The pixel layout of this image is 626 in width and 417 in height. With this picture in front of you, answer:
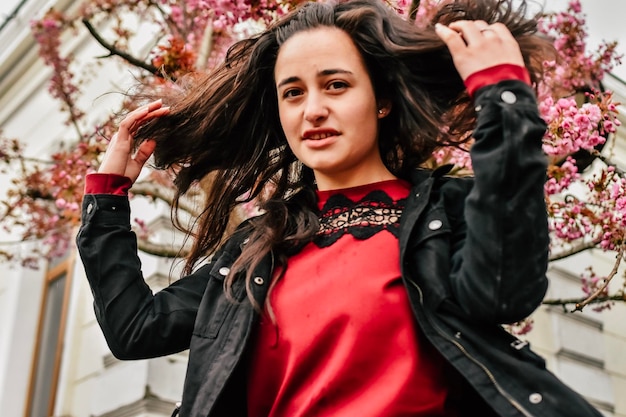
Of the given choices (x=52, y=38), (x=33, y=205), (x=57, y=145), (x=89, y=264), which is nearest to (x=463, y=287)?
(x=89, y=264)

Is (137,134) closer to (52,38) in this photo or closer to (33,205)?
(33,205)

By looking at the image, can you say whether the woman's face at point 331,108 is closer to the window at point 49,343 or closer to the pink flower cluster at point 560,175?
the pink flower cluster at point 560,175

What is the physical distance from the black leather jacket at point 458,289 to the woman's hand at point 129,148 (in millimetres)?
138

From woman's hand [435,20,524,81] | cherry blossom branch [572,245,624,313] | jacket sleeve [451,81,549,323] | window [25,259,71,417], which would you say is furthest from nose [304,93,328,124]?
window [25,259,71,417]

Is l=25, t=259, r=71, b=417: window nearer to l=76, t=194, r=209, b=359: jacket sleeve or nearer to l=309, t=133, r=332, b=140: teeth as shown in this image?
l=76, t=194, r=209, b=359: jacket sleeve

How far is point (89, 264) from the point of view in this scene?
7.82ft

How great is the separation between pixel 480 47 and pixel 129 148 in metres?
0.97

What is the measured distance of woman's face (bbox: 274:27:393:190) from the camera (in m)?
2.33

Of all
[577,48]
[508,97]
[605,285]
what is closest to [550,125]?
[605,285]

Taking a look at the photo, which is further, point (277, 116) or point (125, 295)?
point (277, 116)

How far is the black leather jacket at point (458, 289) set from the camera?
75.7 inches

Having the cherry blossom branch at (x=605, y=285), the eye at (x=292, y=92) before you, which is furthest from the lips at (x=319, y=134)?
the cherry blossom branch at (x=605, y=285)

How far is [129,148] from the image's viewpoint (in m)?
2.59

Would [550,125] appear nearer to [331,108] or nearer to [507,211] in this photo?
[331,108]
